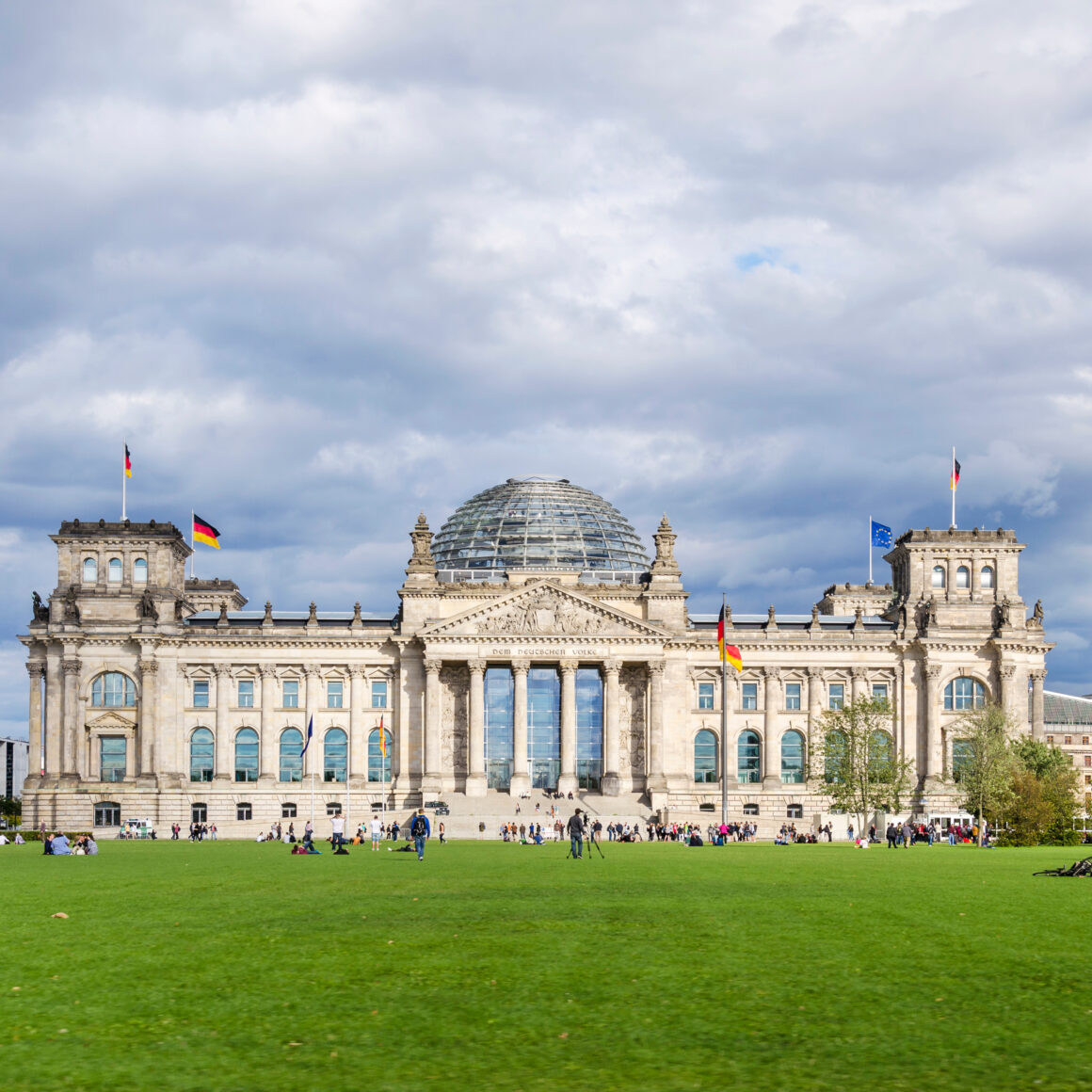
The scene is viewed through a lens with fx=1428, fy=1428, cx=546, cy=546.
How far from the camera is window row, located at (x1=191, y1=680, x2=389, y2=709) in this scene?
126812 mm

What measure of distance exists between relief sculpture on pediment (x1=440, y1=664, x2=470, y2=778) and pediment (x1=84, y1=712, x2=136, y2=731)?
27.2m

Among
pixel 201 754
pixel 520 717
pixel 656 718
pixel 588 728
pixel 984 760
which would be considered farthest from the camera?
pixel 201 754

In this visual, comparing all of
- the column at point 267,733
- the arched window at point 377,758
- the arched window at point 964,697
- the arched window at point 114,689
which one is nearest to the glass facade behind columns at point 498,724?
the arched window at point 377,758

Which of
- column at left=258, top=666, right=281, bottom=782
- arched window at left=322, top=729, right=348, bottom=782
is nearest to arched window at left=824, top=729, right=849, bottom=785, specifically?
arched window at left=322, top=729, right=348, bottom=782

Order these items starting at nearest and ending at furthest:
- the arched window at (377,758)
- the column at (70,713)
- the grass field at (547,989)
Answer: the grass field at (547,989)
the column at (70,713)
the arched window at (377,758)

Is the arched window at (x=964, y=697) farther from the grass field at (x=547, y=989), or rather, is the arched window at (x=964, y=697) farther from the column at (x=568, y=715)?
the grass field at (x=547, y=989)

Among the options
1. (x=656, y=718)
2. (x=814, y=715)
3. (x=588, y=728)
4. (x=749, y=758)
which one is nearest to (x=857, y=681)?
(x=814, y=715)

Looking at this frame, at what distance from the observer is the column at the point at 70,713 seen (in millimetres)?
123312

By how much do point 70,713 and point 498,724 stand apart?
3723 centimetres

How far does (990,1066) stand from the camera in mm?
15148

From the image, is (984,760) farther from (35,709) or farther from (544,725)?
(35,709)

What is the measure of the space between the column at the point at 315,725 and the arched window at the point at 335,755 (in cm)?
58

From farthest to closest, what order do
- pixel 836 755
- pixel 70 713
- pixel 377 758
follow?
pixel 377 758, pixel 70 713, pixel 836 755

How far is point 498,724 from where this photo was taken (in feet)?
410
